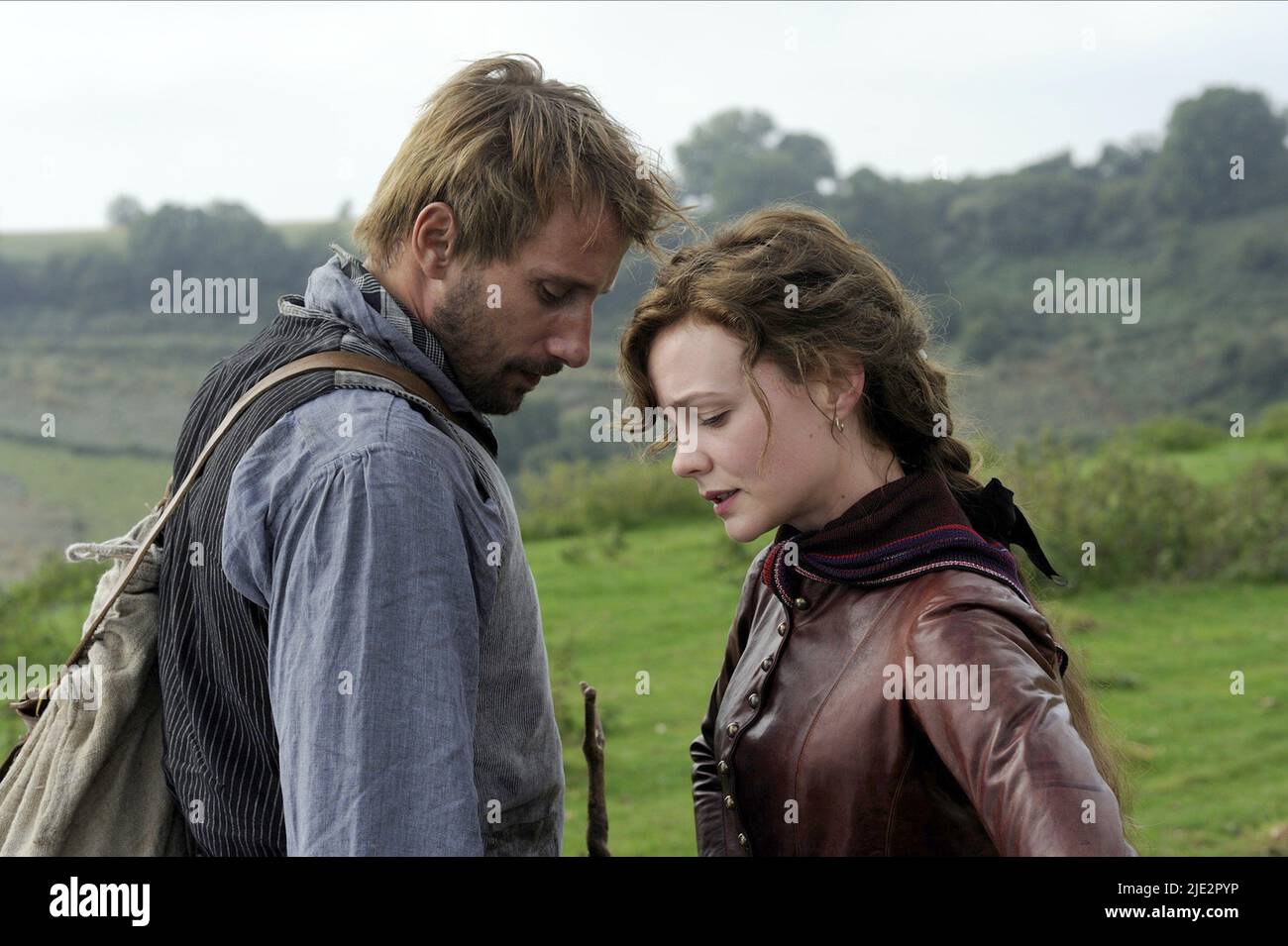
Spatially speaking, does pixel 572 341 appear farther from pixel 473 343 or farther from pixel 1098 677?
pixel 1098 677

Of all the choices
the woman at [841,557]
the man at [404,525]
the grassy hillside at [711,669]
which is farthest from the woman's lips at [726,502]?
the grassy hillside at [711,669]

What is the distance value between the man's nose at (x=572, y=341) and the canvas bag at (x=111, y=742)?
0.32 metres

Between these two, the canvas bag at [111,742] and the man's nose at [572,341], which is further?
the man's nose at [572,341]

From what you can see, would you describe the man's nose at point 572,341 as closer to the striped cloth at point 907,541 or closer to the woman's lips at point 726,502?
the woman's lips at point 726,502

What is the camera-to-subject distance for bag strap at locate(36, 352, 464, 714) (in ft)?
7.29

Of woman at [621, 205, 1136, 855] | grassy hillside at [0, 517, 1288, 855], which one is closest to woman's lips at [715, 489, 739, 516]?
woman at [621, 205, 1136, 855]

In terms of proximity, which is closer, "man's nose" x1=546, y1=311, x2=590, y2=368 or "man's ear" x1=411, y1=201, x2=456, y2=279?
"man's ear" x1=411, y1=201, x2=456, y2=279

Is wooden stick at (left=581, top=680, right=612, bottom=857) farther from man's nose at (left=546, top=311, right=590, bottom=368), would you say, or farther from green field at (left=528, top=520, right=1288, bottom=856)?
green field at (left=528, top=520, right=1288, bottom=856)

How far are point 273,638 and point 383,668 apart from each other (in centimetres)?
20

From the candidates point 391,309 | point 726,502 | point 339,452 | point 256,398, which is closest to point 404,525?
point 339,452

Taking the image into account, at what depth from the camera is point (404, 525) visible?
2023 millimetres

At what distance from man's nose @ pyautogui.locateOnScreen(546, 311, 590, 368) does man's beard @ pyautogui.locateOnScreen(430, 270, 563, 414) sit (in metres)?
0.05

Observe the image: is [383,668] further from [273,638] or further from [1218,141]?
[1218,141]

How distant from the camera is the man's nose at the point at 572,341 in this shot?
266 centimetres
